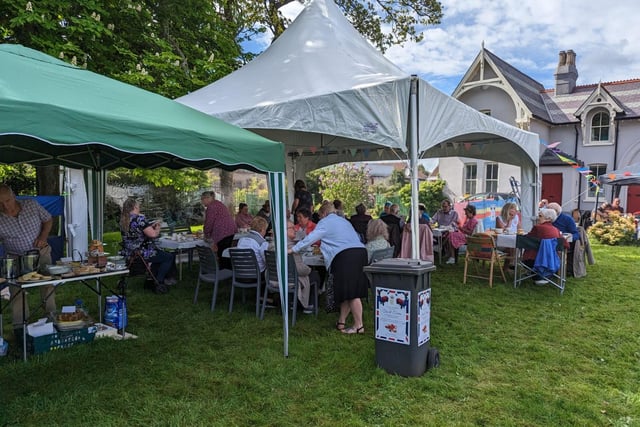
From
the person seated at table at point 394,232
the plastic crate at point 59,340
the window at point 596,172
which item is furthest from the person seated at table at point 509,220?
the window at point 596,172

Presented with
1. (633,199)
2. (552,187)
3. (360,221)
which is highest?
(552,187)

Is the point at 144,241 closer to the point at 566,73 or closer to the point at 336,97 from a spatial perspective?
the point at 336,97

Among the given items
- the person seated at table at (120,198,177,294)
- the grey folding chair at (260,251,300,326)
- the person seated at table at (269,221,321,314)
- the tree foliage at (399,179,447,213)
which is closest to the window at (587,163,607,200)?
the tree foliage at (399,179,447,213)

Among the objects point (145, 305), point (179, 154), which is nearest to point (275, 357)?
point (179, 154)

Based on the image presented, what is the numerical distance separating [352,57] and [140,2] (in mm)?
4488

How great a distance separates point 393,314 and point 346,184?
1397 cm

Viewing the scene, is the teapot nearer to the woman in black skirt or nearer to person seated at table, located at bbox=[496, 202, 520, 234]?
the woman in black skirt

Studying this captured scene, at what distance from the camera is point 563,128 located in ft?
60.2

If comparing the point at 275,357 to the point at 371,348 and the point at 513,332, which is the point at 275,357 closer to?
the point at 371,348

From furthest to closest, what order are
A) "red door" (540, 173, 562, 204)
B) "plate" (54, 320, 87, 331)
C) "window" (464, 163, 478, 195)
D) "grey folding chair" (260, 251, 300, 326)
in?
"window" (464, 163, 478, 195) < "red door" (540, 173, 562, 204) < "grey folding chair" (260, 251, 300, 326) < "plate" (54, 320, 87, 331)

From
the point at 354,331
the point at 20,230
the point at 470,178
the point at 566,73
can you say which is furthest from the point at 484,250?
the point at 566,73

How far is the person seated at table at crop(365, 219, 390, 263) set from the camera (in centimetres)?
566

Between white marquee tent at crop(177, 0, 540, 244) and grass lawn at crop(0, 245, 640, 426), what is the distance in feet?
5.09

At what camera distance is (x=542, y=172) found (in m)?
18.3
